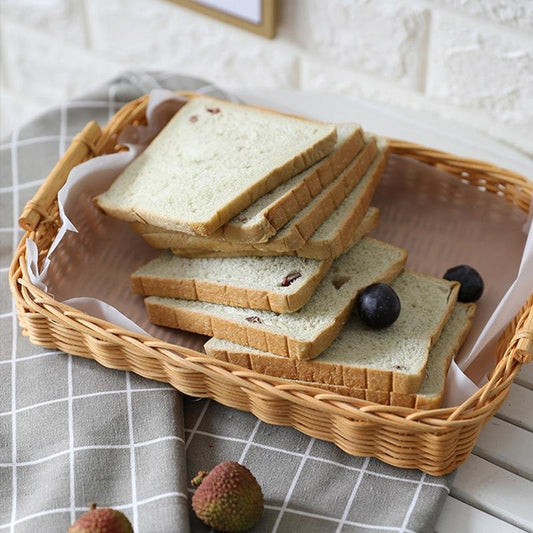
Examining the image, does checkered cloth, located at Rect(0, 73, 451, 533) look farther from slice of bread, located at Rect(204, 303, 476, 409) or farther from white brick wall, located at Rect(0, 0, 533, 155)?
white brick wall, located at Rect(0, 0, 533, 155)

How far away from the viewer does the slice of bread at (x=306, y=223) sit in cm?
159

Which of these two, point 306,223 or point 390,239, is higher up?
point 306,223

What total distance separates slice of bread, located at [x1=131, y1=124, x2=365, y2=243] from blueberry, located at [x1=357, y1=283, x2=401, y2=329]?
220mm

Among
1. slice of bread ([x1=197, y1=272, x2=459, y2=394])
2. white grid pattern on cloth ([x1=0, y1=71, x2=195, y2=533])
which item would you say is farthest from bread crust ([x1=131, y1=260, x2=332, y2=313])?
white grid pattern on cloth ([x1=0, y1=71, x2=195, y2=533])

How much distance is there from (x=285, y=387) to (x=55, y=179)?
28.4 inches

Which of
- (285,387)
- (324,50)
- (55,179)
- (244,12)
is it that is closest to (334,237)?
(285,387)

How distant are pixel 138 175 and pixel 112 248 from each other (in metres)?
0.18

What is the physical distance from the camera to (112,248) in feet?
6.06

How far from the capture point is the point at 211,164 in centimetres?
176

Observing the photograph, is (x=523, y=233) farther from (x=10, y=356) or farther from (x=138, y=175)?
(x=10, y=356)

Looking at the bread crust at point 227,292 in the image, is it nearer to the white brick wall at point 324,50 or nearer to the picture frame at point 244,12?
the white brick wall at point 324,50

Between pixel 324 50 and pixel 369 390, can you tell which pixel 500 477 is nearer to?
pixel 369 390

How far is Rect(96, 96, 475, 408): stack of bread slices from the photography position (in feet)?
4.87

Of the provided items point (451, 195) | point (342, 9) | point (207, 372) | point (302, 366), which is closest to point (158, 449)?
point (207, 372)
